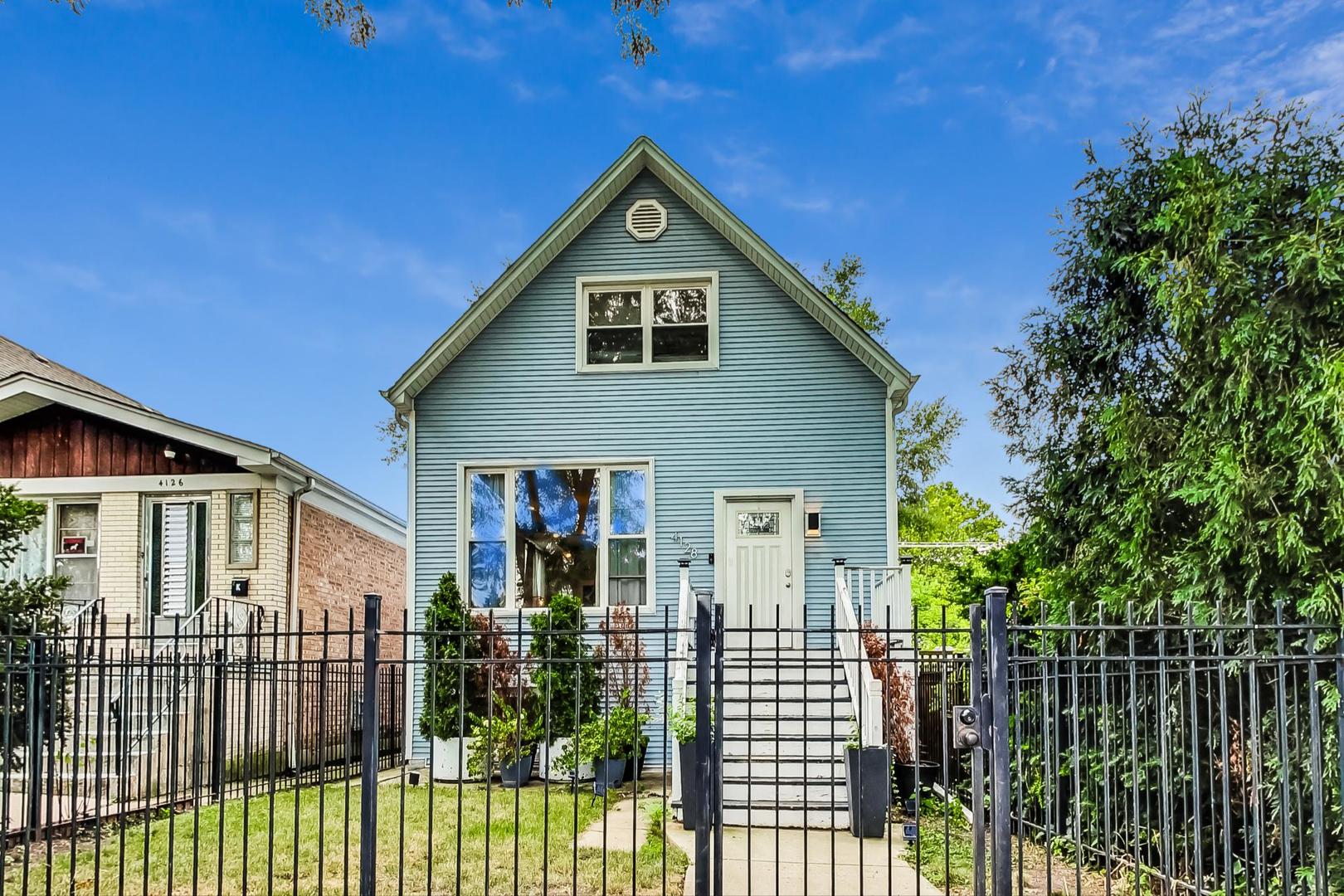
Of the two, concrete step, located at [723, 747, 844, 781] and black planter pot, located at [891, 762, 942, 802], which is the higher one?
concrete step, located at [723, 747, 844, 781]

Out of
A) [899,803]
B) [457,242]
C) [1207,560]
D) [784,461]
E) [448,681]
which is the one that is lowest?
[899,803]

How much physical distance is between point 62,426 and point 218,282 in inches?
185

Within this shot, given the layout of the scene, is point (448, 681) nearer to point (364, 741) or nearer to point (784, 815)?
point (784, 815)

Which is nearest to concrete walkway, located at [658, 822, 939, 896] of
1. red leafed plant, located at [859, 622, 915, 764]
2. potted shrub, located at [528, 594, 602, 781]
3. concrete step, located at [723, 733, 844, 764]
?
concrete step, located at [723, 733, 844, 764]

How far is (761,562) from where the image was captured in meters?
13.9

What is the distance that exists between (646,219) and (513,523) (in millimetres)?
4409

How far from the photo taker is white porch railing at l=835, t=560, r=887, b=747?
9.00 meters

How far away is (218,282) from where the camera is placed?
19.2 metres

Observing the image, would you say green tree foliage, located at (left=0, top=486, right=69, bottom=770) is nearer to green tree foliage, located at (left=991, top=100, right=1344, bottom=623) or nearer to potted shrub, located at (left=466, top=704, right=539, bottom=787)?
potted shrub, located at (left=466, top=704, right=539, bottom=787)

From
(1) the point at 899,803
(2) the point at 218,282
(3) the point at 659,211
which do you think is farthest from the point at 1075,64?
(2) the point at 218,282

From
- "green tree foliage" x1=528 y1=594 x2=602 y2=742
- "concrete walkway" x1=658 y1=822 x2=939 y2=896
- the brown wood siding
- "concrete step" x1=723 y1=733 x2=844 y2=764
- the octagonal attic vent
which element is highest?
the octagonal attic vent

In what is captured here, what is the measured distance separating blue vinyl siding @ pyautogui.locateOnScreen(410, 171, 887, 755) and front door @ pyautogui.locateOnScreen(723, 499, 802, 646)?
9.2 inches

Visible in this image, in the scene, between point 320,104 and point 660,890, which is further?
point 320,104

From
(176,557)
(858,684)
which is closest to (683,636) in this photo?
(858,684)
